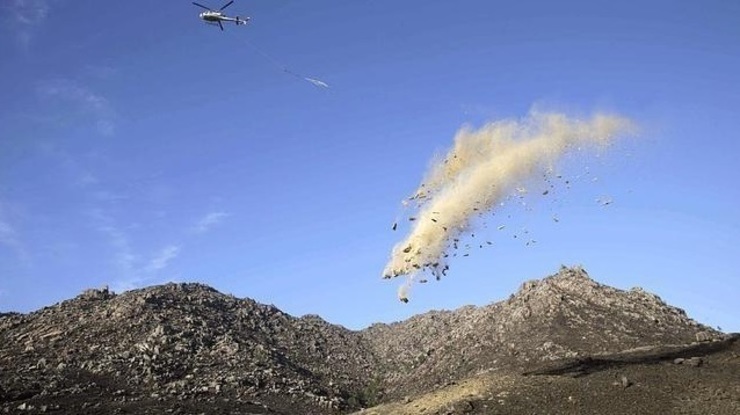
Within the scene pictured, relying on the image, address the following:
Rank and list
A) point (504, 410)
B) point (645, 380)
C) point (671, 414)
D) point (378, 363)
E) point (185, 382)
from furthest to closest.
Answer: point (378, 363) → point (185, 382) → point (645, 380) → point (504, 410) → point (671, 414)

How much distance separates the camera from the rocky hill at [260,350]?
41.8 meters

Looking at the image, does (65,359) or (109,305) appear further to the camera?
(109,305)

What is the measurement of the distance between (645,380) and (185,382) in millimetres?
30311

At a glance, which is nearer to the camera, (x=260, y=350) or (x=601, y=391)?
(x=601, y=391)

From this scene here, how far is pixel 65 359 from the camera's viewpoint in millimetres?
46500

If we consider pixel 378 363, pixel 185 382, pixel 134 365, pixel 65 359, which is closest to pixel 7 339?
pixel 65 359

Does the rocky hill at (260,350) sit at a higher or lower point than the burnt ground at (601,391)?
higher

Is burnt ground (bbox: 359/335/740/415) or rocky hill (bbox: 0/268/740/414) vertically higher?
rocky hill (bbox: 0/268/740/414)

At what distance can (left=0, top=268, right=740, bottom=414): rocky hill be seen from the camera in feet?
137

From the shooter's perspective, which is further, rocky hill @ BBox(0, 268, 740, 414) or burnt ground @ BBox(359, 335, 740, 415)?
rocky hill @ BBox(0, 268, 740, 414)

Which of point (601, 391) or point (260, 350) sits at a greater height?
point (260, 350)

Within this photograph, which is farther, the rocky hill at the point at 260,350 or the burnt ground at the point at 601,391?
the rocky hill at the point at 260,350

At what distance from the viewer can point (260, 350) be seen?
55.2m

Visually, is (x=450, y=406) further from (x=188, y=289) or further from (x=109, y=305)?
(x=188, y=289)
